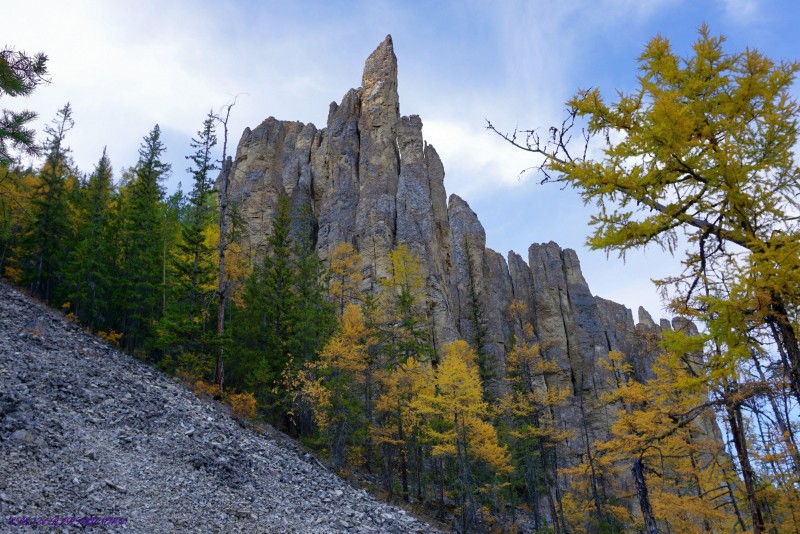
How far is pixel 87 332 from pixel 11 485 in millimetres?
14737

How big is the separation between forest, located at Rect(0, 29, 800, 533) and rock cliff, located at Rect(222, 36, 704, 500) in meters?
3.56

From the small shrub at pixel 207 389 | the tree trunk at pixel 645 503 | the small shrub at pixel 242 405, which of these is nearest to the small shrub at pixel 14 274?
the small shrub at pixel 207 389

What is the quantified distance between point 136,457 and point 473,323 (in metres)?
38.7

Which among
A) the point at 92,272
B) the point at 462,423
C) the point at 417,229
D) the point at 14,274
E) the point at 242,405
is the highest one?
the point at 417,229

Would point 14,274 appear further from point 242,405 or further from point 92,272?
point 242,405

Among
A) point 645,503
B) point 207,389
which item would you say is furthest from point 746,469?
point 207,389

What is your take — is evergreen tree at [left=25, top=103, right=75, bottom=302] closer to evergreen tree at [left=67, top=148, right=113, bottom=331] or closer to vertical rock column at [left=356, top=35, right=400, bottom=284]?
evergreen tree at [left=67, top=148, right=113, bottom=331]

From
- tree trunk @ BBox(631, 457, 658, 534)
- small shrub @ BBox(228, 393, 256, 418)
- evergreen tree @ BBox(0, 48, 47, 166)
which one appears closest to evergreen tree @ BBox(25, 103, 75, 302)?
small shrub @ BBox(228, 393, 256, 418)

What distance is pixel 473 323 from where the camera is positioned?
47.6m

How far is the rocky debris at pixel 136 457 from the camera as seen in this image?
30.3 feet

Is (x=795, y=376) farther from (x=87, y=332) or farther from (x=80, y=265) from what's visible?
(x=80, y=265)

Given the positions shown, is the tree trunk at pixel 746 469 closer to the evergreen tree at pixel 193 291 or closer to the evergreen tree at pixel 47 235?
the evergreen tree at pixel 193 291

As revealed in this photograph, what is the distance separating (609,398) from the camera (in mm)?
22750

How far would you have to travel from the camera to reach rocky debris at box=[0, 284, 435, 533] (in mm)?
9250
